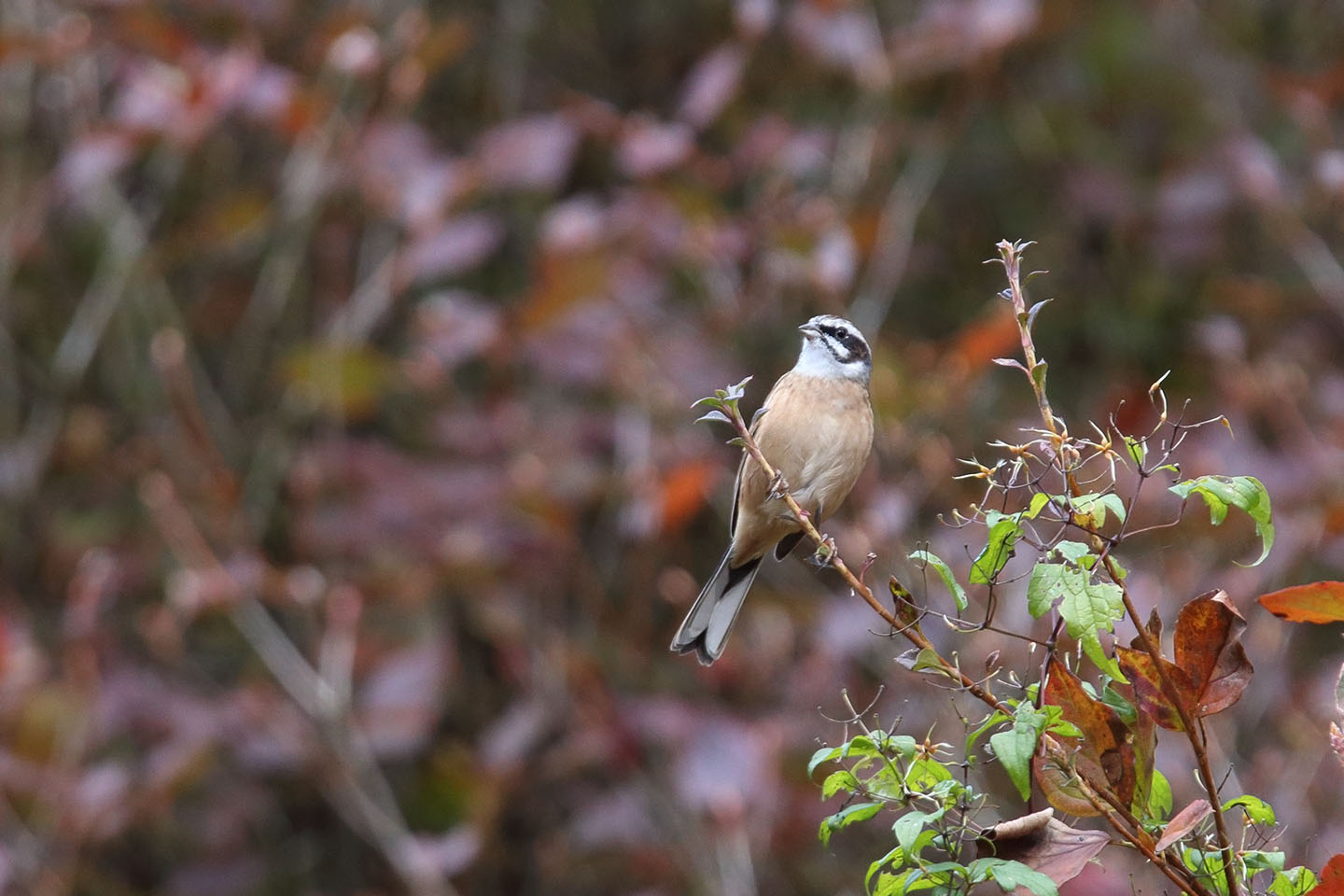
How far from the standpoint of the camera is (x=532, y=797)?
605 centimetres

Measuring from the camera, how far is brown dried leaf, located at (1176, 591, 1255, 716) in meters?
1.51

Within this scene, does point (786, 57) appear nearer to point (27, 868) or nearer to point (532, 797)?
point (532, 797)

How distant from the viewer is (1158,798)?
159 cm

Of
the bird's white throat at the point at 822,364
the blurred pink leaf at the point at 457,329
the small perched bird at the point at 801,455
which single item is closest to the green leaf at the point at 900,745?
the small perched bird at the point at 801,455

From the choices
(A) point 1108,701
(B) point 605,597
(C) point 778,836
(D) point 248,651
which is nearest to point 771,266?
(B) point 605,597

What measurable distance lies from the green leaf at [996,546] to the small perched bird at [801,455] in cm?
176

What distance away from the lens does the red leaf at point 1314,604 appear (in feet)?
5.00

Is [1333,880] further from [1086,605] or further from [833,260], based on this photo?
[833,260]

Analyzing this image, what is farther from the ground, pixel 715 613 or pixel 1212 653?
pixel 1212 653

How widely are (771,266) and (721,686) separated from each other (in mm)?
1518

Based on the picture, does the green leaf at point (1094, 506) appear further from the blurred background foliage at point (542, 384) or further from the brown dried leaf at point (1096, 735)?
the blurred background foliage at point (542, 384)

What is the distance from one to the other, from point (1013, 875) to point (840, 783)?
8.2 inches

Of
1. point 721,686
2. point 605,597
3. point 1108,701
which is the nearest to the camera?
point 1108,701

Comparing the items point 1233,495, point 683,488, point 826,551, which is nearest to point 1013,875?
point 1233,495
